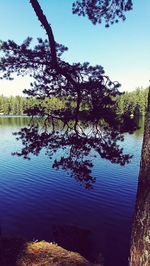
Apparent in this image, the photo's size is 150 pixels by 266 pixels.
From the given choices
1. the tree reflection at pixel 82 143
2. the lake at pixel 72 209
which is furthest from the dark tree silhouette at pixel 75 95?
the lake at pixel 72 209

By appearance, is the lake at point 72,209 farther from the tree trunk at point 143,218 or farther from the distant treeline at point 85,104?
the tree trunk at point 143,218

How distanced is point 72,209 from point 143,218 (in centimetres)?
1751

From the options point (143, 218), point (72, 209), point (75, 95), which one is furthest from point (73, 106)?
point (72, 209)

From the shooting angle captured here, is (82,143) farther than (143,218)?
Yes

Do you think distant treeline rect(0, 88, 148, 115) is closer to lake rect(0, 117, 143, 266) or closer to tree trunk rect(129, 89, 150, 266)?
lake rect(0, 117, 143, 266)

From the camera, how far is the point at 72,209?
67.4 feet

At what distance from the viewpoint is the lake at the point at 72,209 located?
587 inches

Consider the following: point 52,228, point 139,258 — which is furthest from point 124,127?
point 52,228

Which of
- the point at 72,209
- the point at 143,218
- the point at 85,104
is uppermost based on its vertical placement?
the point at 85,104

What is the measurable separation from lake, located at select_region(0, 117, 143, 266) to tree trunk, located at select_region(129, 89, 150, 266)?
775 cm

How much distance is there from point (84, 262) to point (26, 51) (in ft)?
23.6

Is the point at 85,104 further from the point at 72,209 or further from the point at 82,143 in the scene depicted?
the point at 72,209

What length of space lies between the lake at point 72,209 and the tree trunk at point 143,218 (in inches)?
305

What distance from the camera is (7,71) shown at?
34.6 ft
